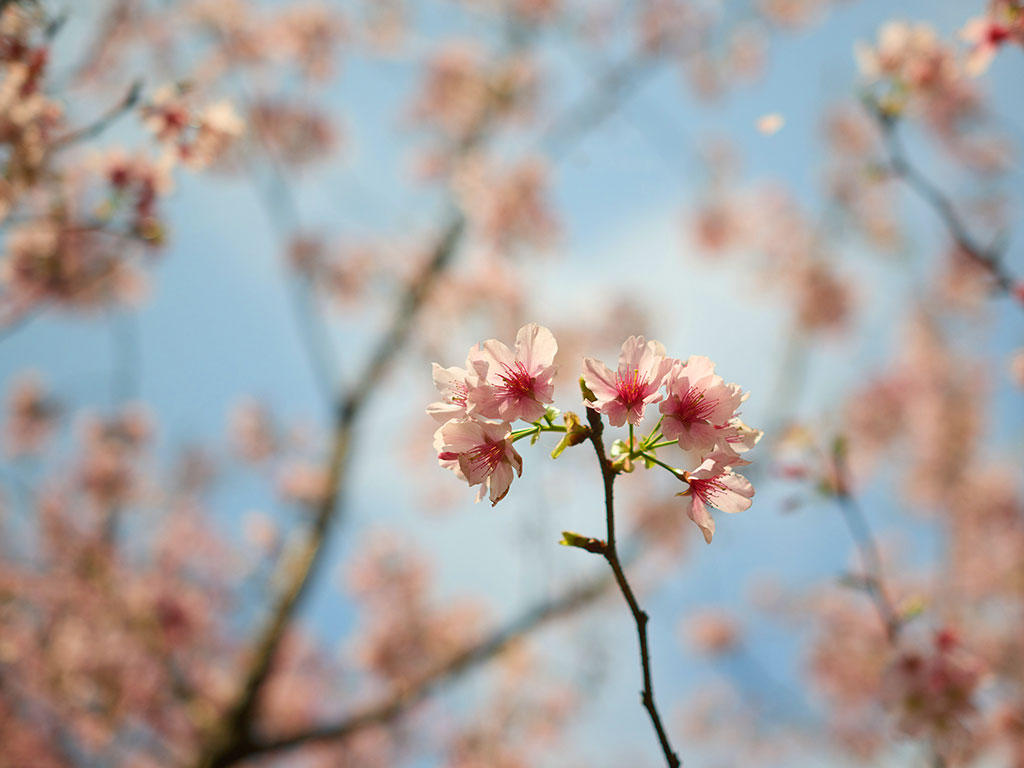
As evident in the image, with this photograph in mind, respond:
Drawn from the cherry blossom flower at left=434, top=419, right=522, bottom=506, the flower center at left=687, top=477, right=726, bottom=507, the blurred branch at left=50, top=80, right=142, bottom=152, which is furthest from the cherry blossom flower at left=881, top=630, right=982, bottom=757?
the blurred branch at left=50, top=80, right=142, bottom=152

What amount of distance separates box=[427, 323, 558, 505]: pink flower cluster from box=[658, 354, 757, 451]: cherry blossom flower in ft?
0.73

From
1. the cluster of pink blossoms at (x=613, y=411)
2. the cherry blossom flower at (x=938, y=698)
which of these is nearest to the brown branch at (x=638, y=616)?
the cluster of pink blossoms at (x=613, y=411)

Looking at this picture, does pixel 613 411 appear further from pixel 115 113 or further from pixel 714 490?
pixel 115 113

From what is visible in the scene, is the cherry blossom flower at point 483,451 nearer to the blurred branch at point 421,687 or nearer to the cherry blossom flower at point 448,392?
the cherry blossom flower at point 448,392

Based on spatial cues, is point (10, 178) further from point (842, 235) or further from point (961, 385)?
point (961, 385)

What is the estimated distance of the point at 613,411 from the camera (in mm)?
1109

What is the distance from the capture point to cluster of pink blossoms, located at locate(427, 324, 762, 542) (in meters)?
1.09

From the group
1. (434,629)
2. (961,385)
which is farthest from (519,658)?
(961,385)

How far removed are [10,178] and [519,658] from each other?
6.68 m

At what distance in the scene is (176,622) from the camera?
7.12 metres

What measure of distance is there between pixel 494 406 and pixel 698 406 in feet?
1.22

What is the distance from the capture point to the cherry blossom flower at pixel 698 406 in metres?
1.09

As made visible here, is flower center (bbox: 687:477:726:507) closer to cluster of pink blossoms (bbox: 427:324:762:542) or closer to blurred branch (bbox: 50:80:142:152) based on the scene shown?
cluster of pink blossoms (bbox: 427:324:762:542)

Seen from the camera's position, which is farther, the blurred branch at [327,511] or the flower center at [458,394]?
the blurred branch at [327,511]
